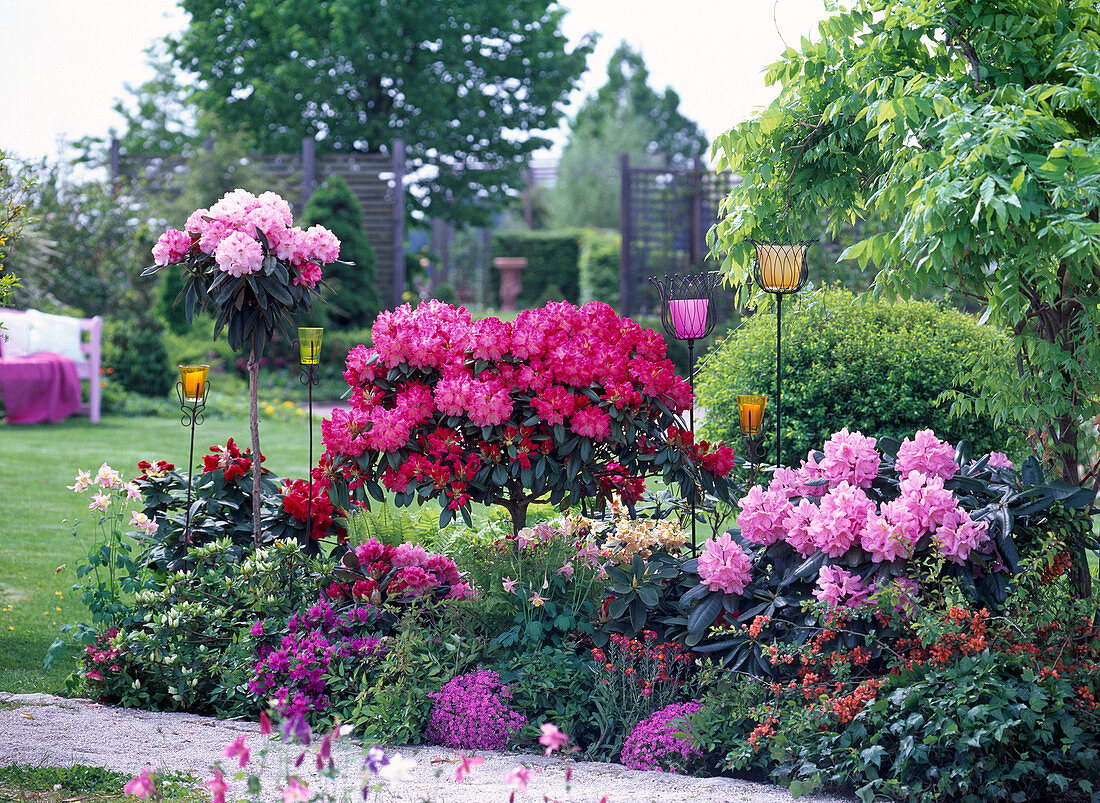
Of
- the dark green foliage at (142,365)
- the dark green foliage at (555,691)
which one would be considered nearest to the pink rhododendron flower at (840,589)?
the dark green foliage at (555,691)

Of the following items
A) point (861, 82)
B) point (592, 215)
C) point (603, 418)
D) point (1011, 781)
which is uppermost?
point (592, 215)

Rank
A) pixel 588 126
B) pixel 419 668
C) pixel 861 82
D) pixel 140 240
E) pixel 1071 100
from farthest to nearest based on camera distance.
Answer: pixel 588 126 < pixel 140 240 < pixel 861 82 < pixel 419 668 < pixel 1071 100

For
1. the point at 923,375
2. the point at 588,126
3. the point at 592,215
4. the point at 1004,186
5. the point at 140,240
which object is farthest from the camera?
the point at 588,126

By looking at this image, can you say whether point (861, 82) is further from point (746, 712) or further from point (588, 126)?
point (588, 126)

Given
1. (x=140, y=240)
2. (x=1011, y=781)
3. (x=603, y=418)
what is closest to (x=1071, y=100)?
(x=603, y=418)

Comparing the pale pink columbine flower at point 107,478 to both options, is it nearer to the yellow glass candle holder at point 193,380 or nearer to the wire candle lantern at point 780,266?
the yellow glass candle holder at point 193,380

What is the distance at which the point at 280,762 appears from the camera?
9.37ft

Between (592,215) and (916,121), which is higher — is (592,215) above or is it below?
above

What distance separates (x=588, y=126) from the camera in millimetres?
29547

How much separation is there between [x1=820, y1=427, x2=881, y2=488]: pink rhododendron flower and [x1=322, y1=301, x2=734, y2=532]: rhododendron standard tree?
1.22 feet

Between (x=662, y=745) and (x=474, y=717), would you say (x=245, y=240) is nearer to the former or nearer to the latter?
(x=474, y=717)

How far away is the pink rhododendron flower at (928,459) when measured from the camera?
3.30 m

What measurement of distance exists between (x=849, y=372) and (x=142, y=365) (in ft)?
29.4

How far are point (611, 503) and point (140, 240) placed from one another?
1070cm
